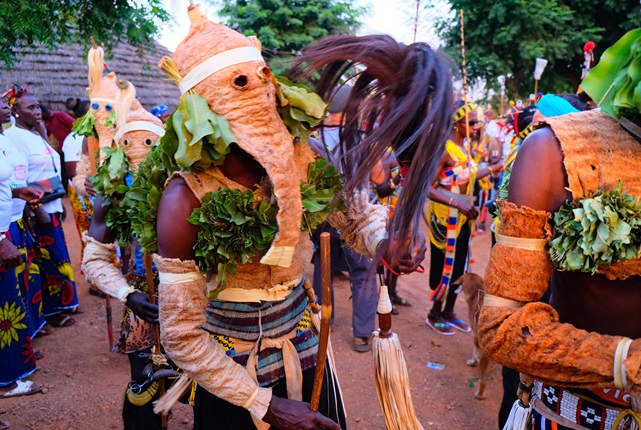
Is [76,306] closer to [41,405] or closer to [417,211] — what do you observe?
[41,405]

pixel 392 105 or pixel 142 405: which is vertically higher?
pixel 392 105

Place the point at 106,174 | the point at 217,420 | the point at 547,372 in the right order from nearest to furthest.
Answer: the point at 547,372
the point at 217,420
the point at 106,174

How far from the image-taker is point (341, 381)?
4715 millimetres

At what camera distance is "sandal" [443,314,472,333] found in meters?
5.77

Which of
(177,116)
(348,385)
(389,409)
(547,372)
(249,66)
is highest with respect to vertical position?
(249,66)

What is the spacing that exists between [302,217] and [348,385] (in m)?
3.12

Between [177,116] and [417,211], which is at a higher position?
[177,116]

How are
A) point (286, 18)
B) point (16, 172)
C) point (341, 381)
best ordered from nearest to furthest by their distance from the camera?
1. point (16, 172)
2. point (341, 381)
3. point (286, 18)

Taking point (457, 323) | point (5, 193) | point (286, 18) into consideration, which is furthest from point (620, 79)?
point (286, 18)

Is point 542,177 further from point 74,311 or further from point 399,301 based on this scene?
point 74,311

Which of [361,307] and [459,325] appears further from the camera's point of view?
→ [459,325]

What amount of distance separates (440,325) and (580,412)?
13.5ft

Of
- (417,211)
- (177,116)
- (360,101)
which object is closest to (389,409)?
(417,211)

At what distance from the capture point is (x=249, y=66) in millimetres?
1820
